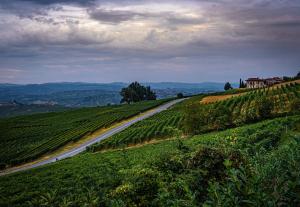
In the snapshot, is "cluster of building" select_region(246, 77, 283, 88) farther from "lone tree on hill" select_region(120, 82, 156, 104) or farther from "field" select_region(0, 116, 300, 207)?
"field" select_region(0, 116, 300, 207)

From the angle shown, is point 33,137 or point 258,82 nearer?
point 33,137

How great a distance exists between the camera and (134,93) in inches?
5723

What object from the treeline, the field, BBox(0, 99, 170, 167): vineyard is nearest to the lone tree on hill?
BBox(0, 99, 170, 167): vineyard

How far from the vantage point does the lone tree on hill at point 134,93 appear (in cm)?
14500

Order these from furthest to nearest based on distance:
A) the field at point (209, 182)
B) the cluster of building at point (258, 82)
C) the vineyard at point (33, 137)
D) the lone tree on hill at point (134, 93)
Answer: the lone tree on hill at point (134, 93)
the cluster of building at point (258, 82)
the vineyard at point (33, 137)
the field at point (209, 182)

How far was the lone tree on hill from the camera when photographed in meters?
145

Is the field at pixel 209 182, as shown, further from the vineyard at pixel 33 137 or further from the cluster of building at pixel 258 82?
the cluster of building at pixel 258 82

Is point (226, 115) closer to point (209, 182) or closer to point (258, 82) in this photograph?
point (209, 182)

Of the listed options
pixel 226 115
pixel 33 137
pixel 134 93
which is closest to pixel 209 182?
pixel 226 115

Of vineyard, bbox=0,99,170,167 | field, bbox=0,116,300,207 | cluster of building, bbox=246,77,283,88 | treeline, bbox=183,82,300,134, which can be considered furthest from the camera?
cluster of building, bbox=246,77,283,88

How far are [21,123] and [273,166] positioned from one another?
4025 inches

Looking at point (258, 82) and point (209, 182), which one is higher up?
point (258, 82)

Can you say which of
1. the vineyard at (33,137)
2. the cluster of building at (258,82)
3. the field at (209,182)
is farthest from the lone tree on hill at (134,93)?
the field at (209,182)

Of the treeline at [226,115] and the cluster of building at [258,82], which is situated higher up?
the cluster of building at [258,82]
